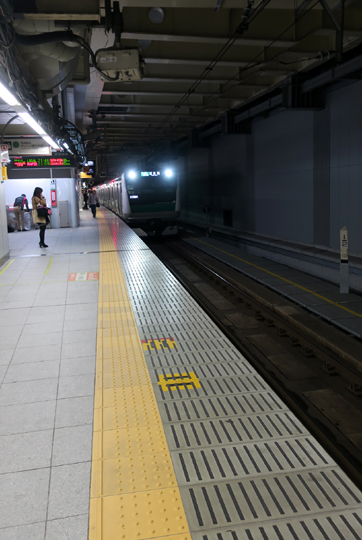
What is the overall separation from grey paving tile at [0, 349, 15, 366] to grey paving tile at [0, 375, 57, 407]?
0.59 m

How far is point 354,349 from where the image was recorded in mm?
6426

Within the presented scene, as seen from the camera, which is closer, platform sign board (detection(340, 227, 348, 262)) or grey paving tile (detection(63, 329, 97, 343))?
grey paving tile (detection(63, 329, 97, 343))

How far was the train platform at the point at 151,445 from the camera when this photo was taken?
237 cm

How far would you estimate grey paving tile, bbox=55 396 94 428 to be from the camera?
11.1 feet

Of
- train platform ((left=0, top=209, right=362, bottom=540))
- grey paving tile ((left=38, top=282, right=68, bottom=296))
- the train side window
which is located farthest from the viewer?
the train side window

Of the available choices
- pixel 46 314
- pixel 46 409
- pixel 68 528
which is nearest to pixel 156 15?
pixel 46 314

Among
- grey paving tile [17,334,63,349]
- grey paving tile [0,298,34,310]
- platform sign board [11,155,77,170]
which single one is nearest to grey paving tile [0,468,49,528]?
grey paving tile [17,334,63,349]

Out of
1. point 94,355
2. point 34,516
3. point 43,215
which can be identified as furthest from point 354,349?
point 43,215

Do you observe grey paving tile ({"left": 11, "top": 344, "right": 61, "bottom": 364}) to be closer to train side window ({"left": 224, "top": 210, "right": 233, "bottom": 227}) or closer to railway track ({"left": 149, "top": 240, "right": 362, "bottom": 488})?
railway track ({"left": 149, "top": 240, "right": 362, "bottom": 488})

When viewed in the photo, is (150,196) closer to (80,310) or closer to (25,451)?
(80,310)

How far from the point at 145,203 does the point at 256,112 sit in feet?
19.6

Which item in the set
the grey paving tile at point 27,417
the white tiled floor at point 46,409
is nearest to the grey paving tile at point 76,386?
the white tiled floor at point 46,409

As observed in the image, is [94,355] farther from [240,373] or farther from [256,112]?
[256,112]

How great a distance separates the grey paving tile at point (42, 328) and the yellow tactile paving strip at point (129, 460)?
41.1 inches
